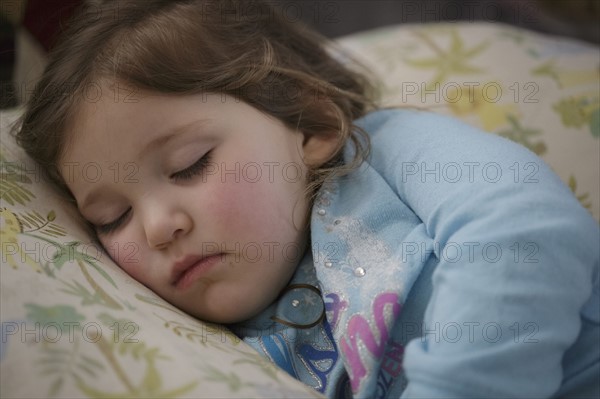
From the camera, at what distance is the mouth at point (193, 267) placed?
2.67ft

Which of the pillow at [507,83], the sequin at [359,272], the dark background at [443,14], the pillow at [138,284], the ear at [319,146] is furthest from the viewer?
the dark background at [443,14]

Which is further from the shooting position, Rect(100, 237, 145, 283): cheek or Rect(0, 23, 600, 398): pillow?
Rect(100, 237, 145, 283): cheek

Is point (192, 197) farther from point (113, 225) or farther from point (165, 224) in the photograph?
point (113, 225)

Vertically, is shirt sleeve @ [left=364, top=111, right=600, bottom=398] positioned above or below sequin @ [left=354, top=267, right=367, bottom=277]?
above

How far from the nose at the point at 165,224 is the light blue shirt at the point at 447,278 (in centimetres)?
16

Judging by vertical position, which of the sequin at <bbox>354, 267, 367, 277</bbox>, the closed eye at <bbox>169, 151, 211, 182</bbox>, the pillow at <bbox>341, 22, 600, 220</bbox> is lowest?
the pillow at <bbox>341, 22, 600, 220</bbox>

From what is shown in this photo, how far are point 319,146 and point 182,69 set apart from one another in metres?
0.22

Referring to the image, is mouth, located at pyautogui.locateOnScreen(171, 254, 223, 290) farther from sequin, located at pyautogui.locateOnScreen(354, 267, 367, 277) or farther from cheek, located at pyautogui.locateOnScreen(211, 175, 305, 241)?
sequin, located at pyautogui.locateOnScreen(354, 267, 367, 277)

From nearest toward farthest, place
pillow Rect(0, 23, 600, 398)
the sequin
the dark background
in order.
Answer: pillow Rect(0, 23, 600, 398) < the sequin < the dark background

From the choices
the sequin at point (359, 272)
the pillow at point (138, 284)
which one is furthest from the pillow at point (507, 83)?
the sequin at point (359, 272)

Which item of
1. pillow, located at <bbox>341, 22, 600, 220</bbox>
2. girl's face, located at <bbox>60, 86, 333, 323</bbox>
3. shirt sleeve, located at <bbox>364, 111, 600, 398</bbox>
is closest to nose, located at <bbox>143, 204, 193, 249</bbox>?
girl's face, located at <bbox>60, 86, 333, 323</bbox>

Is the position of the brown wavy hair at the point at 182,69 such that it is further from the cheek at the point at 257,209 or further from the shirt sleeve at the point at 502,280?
the shirt sleeve at the point at 502,280

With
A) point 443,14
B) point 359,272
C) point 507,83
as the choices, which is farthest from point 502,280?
point 443,14

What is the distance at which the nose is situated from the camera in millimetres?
791
